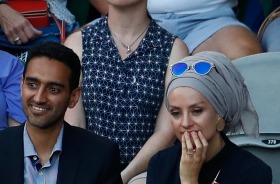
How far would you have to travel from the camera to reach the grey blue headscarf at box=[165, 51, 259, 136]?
401 cm

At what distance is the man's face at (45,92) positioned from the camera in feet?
13.5

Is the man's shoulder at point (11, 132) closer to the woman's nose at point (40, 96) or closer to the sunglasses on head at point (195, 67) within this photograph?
the woman's nose at point (40, 96)

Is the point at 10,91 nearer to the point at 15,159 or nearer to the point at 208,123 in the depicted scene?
the point at 15,159

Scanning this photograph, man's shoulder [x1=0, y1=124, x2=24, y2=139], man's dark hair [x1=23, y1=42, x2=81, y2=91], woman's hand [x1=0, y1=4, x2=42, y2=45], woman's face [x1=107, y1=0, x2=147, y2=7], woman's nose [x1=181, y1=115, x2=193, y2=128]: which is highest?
woman's face [x1=107, y1=0, x2=147, y2=7]

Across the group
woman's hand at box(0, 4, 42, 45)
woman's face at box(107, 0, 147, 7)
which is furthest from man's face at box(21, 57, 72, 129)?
woman's hand at box(0, 4, 42, 45)

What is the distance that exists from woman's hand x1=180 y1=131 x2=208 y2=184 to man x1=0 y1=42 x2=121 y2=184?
0.36 metres

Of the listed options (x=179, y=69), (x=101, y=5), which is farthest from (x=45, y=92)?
(x=101, y=5)

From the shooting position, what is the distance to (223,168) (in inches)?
158

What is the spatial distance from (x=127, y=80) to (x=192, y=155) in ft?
3.16

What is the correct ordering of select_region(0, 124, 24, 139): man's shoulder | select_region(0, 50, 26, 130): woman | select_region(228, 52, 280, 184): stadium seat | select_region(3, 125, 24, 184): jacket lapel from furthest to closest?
select_region(0, 50, 26, 130): woman → select_region(228, 52, 280, 184): stadium seat → select_region(0, 124, 24, 139): man's shoulder → select_region(3, 125, 24, 184): jacket lapel

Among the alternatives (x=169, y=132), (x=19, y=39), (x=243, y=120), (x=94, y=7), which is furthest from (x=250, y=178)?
(x=94, y=7)

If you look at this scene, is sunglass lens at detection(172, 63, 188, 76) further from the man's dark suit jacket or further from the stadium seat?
the stadium seat

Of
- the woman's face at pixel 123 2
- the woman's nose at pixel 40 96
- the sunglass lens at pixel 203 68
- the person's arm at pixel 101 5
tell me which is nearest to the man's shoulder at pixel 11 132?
the woman's nose at pixel 40 96

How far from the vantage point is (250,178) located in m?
3.95
